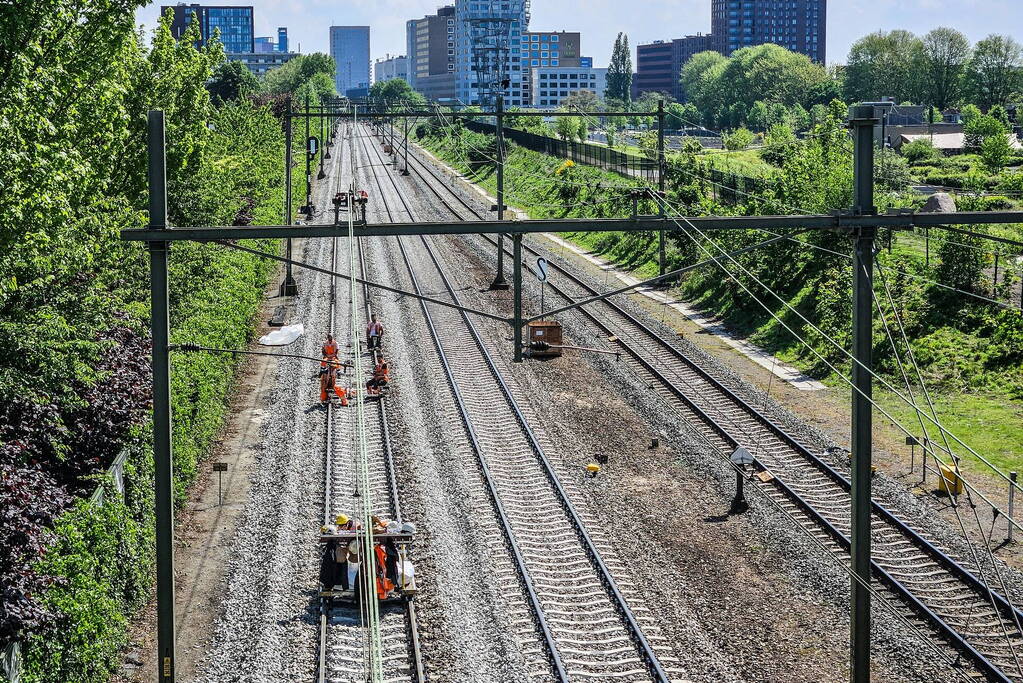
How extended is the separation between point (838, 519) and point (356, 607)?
7.75 metres

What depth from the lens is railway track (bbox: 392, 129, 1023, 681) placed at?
47.6ft

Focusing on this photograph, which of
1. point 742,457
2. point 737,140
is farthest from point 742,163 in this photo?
point 742,457

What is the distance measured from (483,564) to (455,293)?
22069mm

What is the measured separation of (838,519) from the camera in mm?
18547

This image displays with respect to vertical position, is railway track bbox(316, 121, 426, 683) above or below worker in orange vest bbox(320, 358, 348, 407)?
below

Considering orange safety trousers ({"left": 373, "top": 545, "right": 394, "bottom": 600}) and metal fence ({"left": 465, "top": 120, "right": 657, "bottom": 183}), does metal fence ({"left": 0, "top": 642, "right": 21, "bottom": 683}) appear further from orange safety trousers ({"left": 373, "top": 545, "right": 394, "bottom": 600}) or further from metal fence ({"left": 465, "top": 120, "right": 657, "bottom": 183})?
metal fence ({"left": 465, "top": 120, "right": 657, "bottom": 183})

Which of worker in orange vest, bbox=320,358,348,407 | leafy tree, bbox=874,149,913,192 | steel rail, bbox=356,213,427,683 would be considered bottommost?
steel rail, bbox=356,213,427,683

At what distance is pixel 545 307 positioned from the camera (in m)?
35.6

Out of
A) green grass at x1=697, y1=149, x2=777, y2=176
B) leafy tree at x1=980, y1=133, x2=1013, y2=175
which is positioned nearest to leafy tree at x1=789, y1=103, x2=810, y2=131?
green grass at x1=697, y1=149, x2=777, y2=176

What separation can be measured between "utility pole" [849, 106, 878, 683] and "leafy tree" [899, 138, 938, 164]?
63.7 meters

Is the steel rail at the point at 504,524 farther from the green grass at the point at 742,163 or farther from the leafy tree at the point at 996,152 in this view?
the leafy tree at the point at 996,152

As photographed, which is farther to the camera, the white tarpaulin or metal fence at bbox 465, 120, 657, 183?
metal fence at bbox 465, 120, 657, 183

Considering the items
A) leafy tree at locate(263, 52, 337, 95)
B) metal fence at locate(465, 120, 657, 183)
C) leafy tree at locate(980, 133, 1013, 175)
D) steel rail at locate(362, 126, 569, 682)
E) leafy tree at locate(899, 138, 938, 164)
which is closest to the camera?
steel rail at locate(362, 126, 569, 682)

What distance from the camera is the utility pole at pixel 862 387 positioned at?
35.8 ft
